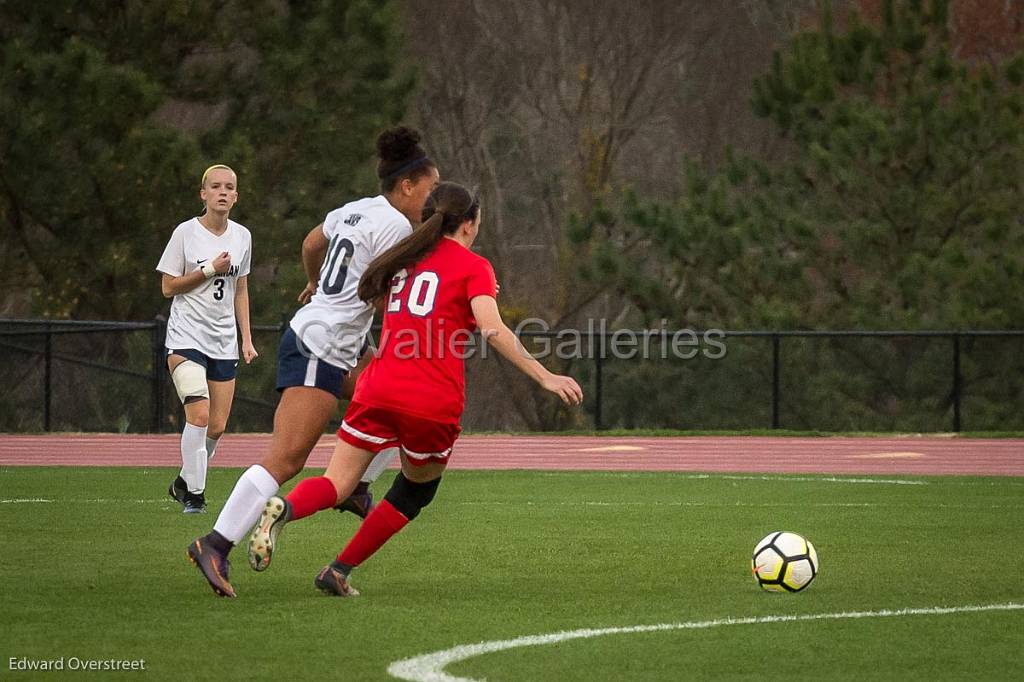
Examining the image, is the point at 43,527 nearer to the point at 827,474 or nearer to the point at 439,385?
the point at 439,385

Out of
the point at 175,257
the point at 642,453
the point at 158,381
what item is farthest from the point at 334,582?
the point at 158,381

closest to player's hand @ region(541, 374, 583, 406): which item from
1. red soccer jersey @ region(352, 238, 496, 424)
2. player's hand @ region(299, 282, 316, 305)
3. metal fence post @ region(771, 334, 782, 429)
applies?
red soccer jersey @ region(352, 238, 496, 424)

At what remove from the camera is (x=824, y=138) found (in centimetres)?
2502

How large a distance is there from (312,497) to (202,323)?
4376 millimetres

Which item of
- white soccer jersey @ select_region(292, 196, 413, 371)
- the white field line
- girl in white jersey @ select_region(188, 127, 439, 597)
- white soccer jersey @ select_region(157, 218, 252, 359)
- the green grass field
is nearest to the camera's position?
the white field line

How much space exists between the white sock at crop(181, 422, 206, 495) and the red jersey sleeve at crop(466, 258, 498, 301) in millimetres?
4485

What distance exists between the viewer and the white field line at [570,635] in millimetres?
5438

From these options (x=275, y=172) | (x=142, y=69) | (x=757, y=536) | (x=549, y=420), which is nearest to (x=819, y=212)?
(x=549, y=420)

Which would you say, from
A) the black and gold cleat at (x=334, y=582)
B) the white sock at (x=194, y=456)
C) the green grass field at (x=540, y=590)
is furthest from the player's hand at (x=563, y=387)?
the white sock at (x=194, y=456)

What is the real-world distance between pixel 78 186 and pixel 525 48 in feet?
37.2

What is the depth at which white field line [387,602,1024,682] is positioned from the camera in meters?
5.44

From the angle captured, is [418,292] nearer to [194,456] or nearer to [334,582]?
[334,582]

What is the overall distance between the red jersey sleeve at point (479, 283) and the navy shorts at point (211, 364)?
4.53 metres

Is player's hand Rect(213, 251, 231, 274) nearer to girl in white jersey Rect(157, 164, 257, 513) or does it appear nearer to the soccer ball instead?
girl in white jersey Rect(157, 164, 257, 513)
